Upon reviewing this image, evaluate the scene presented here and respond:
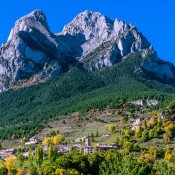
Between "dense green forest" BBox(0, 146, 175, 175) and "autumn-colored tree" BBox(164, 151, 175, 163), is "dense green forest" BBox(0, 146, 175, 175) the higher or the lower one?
the lower one

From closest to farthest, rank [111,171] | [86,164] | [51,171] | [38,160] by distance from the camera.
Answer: [111,171] < [51,171] < [86,164] < [38,160]

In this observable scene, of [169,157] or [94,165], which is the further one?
[169,157]

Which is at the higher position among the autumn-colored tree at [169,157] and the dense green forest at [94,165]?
the autumn-colored tree at [169,157]

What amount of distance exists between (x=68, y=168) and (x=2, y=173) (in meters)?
28.6

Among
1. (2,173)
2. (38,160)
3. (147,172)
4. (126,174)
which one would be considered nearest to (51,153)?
(38,160)

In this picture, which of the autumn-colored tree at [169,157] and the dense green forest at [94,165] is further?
the autumn-colored tree at [169,157]

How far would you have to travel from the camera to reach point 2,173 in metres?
168

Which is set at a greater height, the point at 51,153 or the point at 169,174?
the point at 51,153

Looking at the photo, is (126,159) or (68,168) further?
(68,168)

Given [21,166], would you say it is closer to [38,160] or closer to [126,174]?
[38,160]

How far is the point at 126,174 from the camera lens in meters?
108

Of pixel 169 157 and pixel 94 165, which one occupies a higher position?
pixel 169 157

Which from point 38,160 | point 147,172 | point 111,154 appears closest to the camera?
point 147,172

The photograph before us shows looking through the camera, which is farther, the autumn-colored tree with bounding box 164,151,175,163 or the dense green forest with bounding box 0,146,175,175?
the autumn-colored tree with bounding box 164,151,175,163
